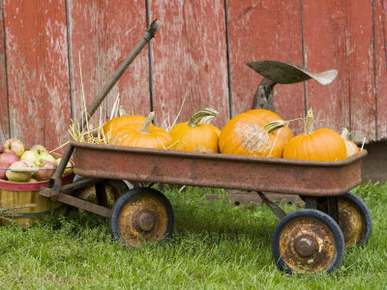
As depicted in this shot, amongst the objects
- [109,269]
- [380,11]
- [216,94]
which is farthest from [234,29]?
[109,269]

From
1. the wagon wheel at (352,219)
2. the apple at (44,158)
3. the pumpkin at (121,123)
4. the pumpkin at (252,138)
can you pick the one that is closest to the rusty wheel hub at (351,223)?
the wagon wheel at (352,219)

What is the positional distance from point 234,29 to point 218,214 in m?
1.44

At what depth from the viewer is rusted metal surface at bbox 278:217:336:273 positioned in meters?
3.01

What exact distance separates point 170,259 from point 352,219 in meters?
1.08

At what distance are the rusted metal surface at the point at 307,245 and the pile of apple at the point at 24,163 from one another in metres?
1.46

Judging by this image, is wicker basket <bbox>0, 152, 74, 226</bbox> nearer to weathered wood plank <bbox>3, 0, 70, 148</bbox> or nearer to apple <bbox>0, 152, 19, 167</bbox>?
apple <bbox>0, 152, 19, 167</bbox>

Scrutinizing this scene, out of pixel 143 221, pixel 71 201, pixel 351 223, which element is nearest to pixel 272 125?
pixel 351 223

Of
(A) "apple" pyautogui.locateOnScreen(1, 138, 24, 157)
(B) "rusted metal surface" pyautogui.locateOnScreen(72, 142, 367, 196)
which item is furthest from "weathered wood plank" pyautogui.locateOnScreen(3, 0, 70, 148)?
(B) "rusted metal surface" pyautogui.locateOnScreen(72, 142, 367, 196)

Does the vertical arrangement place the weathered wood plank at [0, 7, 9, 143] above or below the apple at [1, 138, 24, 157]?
above

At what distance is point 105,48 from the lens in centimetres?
434

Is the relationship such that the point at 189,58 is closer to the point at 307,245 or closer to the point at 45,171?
the point at 45,171

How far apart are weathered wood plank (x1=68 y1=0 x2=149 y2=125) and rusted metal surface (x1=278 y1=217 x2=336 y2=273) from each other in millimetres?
1807

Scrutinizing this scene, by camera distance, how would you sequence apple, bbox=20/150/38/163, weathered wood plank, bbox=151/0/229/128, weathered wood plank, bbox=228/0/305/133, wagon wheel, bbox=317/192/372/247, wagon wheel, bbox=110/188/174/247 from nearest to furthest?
wagon wheel, bbox=110/188/174/247
wagon wheel, bbox=317/192/372/247
apple, bbox=20/150/38/163
weathered wood plank, bbox=151/0/229/128
weathered wood plank, bbox=228/0/305/133

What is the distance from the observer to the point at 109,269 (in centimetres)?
291
